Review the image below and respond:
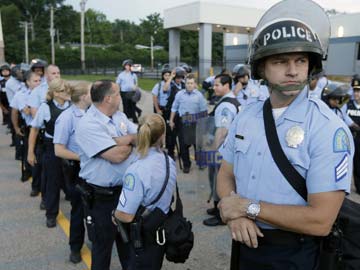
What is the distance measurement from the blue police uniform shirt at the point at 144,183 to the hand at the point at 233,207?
3.19ft

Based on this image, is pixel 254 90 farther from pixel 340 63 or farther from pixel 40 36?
pixel 40 36

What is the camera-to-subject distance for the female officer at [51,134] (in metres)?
4.54

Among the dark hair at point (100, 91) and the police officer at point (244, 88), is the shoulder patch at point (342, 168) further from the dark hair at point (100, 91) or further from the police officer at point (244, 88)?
the police officer at point (244, 88)

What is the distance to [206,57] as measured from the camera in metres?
28.4

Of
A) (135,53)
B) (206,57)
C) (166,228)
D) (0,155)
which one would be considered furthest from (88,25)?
(166,228)

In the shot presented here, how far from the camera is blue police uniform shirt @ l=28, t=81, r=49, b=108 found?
5.62m

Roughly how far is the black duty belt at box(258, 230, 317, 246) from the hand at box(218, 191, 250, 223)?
0.53ft

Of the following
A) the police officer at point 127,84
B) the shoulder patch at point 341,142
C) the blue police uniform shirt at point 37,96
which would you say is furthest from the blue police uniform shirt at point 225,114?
the police officer at point 127,84

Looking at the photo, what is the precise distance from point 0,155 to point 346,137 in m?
8.72

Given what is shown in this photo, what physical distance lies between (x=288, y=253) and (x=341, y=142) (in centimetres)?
53

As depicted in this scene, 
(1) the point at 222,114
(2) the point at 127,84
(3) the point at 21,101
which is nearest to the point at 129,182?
(1) the point at 222,114

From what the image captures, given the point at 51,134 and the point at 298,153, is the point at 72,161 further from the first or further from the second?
the point at 298,153

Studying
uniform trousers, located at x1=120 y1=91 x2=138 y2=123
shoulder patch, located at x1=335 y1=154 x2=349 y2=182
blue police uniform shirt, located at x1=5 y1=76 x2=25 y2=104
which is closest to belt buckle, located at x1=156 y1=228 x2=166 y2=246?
shoulder patch, located at x1=335 y1=154 x2=349 y2=182

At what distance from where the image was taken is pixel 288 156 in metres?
1.57
